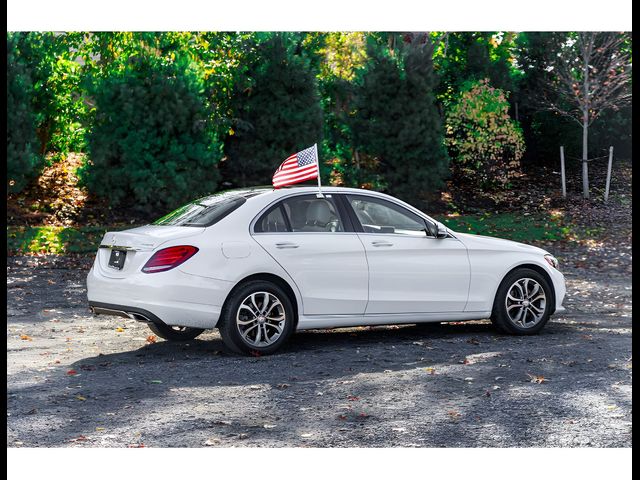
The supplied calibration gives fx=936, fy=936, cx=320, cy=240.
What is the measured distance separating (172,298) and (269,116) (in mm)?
13717

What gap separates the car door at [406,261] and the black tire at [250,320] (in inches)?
35.1

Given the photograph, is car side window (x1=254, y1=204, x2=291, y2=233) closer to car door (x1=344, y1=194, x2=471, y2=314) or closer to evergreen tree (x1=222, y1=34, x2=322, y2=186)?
car door (x1=344, y1=194, x2=471, y2=314)

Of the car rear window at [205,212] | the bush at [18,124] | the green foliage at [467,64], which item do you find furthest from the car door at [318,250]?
the green foliage at [467,64]

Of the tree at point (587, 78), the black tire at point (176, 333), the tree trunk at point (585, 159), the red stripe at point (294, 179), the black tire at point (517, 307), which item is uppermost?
the tree at point (587, 78)

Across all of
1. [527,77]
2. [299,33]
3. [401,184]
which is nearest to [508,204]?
[401,184]

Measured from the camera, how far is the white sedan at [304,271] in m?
8.38

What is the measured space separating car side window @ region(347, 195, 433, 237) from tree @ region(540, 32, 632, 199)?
17.9 metres

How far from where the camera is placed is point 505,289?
32.0 ft

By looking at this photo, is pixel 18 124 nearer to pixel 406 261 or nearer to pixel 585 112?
pixel 406 261

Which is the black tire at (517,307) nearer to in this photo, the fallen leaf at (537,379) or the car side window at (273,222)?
the fallen leaf at (537,379)

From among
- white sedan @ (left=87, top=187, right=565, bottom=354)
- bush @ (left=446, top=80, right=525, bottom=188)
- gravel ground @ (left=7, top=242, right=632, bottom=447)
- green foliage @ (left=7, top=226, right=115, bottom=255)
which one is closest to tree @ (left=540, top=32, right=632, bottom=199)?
bush @ (left=446, top=80, right=525, bottom=188)

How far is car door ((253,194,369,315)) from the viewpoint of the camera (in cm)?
874

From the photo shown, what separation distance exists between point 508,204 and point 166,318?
18395mm

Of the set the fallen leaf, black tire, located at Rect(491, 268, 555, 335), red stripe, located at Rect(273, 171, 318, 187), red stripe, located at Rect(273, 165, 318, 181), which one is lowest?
the fallen leaf
